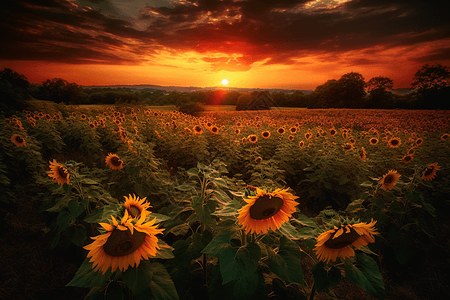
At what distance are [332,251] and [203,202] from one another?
117 cm

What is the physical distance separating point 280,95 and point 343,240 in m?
58.5

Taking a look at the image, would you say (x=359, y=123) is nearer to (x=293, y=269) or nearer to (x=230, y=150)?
(x=230, y=150)

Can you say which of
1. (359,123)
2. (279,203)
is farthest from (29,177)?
(359,123)

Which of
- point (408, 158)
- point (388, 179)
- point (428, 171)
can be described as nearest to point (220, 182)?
point (388, 179)

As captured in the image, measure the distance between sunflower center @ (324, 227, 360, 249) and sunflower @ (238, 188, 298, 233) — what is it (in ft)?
1.14

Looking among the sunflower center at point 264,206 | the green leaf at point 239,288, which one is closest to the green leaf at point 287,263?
the green leaf at point 239,288

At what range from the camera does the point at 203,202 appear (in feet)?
6.25

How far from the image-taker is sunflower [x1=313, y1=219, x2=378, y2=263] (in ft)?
4.35

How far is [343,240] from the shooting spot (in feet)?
4.56

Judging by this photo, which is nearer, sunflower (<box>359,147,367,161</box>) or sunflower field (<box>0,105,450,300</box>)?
sunflower field (<box>0,105,450,300</box>)

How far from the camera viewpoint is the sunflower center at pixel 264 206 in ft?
4.41

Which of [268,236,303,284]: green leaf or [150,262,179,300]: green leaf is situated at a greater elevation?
[268,236,303,284]: green leaf

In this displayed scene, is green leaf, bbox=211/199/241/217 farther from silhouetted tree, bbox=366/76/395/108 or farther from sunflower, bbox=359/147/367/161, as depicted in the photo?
silhouetted tree, bbox=366/76/395/108

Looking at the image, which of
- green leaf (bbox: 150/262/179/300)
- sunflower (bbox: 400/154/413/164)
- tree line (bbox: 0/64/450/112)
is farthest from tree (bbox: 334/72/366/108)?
green leaf (bbox: 150/262/179/300)
